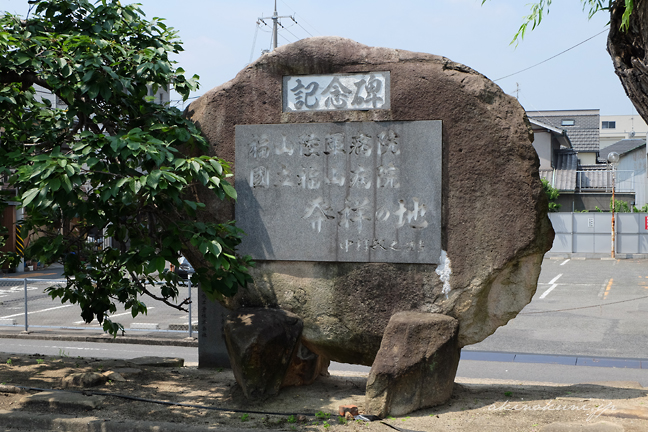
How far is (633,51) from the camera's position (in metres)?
4.50

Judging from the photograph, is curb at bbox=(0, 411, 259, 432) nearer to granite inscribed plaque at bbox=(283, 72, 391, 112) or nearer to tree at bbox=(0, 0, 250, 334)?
tree at bbox=(0, 0, 250, 334)

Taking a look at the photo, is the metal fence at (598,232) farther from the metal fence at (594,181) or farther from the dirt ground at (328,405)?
the dirt ground at (328,405)

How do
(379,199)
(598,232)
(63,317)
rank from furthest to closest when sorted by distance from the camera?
(598,232)
(63,317)
(379,199)

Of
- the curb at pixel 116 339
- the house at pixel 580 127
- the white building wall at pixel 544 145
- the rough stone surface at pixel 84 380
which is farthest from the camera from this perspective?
the house at pixel 580 127

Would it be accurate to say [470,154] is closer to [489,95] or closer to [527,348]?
[489,95]

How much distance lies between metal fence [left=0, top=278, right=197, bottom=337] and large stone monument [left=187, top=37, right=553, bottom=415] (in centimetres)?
508

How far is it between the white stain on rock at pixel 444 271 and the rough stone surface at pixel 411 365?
0.90 ft

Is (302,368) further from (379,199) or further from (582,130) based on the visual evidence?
(582,130)

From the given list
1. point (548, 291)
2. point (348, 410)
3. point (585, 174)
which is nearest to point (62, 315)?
point (348, 410)

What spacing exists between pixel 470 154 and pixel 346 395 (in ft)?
8.80

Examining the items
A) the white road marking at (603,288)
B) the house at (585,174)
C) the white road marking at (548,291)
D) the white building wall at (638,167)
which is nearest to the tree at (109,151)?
the white road marking at (548,291)

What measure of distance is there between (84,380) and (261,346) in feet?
7.12

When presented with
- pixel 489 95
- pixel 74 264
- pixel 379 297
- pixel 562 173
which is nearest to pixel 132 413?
pixel 74 264

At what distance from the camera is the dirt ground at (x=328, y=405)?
5.08 m
